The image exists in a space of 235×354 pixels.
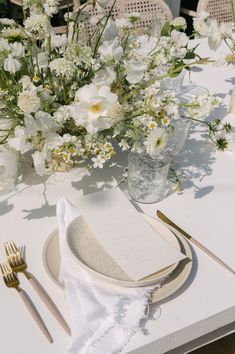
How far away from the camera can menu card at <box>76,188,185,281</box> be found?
2.44 feet

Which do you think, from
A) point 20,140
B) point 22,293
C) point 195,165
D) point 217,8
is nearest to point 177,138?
point 195,165

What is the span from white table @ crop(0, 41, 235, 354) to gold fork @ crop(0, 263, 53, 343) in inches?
0.4

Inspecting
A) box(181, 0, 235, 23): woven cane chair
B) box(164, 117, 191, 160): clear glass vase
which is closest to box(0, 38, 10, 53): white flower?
box(164, 117, 191, 160): clear glass vase

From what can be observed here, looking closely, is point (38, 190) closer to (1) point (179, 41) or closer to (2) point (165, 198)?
(2) point (165, 198)

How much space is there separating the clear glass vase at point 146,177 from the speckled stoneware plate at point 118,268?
12cm

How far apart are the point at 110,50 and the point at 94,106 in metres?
0.14

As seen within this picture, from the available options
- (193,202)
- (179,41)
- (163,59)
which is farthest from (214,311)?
(179,41)

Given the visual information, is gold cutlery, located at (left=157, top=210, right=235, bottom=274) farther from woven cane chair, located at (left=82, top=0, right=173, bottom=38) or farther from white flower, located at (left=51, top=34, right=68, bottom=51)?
woven cane chair, located at (left=82, top=0, right=173, bottom=38)

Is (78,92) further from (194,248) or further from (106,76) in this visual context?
(194,248)

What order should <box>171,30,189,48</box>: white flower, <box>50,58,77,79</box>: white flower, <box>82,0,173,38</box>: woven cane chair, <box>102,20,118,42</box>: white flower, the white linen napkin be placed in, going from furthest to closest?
<box>82,0,173,38</box>: woven cane chair
<box>171,30,189,48</box>: white flower
<box>102,20,118,42</box>: white flower
<box>50,58,77,79</box>: white flower
the white linen napkin

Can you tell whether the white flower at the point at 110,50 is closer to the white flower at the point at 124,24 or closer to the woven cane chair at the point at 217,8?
the white flower at the point at 124,24

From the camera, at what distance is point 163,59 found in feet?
2.90

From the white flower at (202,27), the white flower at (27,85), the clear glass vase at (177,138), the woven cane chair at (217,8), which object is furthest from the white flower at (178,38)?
the woven cane chair at (217,8)

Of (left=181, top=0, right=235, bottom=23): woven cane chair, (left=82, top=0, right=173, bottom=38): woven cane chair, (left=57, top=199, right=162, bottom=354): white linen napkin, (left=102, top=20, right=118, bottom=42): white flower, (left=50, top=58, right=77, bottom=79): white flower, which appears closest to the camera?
(left=57, top=199, right=162, bottom=354): white linen napkin
